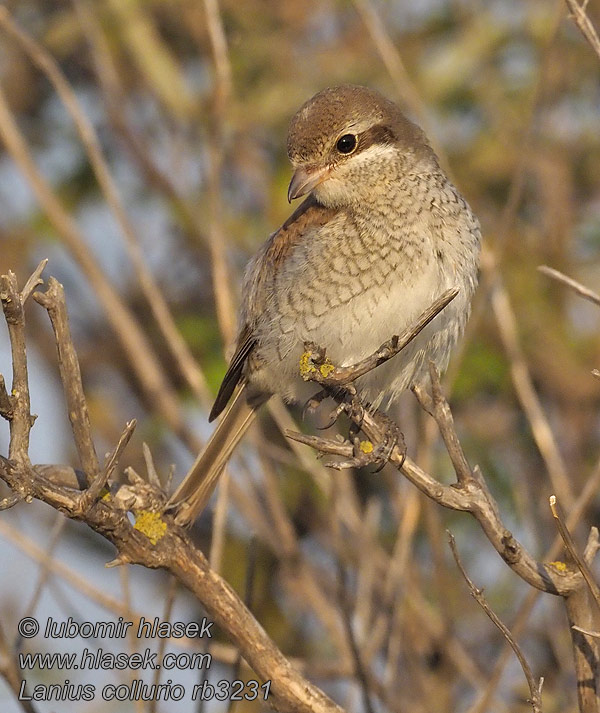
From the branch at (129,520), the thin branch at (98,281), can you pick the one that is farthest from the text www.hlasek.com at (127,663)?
the thin branch at (98,281)

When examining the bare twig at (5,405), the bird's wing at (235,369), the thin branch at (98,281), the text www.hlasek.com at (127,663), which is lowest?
the text www.hlasek.com at (127,663)

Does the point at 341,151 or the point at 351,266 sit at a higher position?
the point at 341,151

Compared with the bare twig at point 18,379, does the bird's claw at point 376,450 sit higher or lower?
lower

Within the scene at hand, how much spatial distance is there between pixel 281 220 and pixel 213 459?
156 cm

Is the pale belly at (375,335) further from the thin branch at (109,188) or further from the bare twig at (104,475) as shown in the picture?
the bare twig at (104,475)

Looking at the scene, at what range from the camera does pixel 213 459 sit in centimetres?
340

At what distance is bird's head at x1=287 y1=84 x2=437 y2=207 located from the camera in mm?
3402

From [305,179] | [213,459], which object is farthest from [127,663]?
[305,179]

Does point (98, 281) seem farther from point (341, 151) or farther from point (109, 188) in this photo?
point (341, 151)

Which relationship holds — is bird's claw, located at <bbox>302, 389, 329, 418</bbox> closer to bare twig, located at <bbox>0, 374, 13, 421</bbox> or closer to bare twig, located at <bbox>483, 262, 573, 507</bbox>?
bare twig, located at <bbox>483, 262, 573, 507</bbox>

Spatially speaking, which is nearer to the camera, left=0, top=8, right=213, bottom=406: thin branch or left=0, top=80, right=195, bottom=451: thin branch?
left=0, top=8, right=213, bottom=406: thin branch

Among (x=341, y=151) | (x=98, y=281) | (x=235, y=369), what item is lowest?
(x=235, y=369)

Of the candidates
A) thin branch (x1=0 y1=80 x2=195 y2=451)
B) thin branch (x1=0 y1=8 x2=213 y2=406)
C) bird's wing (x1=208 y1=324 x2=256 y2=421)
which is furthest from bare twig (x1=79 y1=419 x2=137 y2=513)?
thin branch (x1=0 y1=80 x2=195 y2=451)

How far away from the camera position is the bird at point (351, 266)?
3.24m
